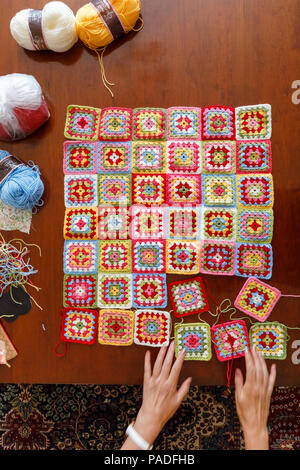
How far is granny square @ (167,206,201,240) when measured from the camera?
1.04 metres

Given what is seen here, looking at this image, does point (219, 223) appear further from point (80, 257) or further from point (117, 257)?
point (80, 257)

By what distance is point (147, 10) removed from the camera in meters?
1.03

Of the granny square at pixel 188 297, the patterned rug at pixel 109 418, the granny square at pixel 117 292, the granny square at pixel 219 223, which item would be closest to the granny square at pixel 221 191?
the granny square at pixel 219 223

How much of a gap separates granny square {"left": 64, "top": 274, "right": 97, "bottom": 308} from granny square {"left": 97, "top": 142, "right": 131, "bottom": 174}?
36 centimetres

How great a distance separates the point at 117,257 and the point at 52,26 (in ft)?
2.38

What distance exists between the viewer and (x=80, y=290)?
1045 mm

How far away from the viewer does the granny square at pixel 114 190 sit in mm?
1041

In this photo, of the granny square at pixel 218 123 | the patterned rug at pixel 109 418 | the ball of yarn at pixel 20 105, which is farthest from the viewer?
the patterned rug at pixel 109 418

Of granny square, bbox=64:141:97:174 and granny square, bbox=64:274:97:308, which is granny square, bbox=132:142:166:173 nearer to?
granny square, bbox=64:141:97:174

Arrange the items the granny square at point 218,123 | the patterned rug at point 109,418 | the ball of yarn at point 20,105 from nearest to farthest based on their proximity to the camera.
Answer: the ball of yarn at point 20,105 < the granny square at point 218,123 < the patterned rug at point 109,418

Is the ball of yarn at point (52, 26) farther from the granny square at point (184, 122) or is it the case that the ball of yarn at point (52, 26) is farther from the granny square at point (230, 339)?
the granny square at point (230, 339)

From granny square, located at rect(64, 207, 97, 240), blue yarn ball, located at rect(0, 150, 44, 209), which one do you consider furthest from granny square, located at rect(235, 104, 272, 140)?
blue yarn ball, located at rect(0, 150, 44, 209)

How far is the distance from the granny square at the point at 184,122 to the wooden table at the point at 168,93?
3 cm
